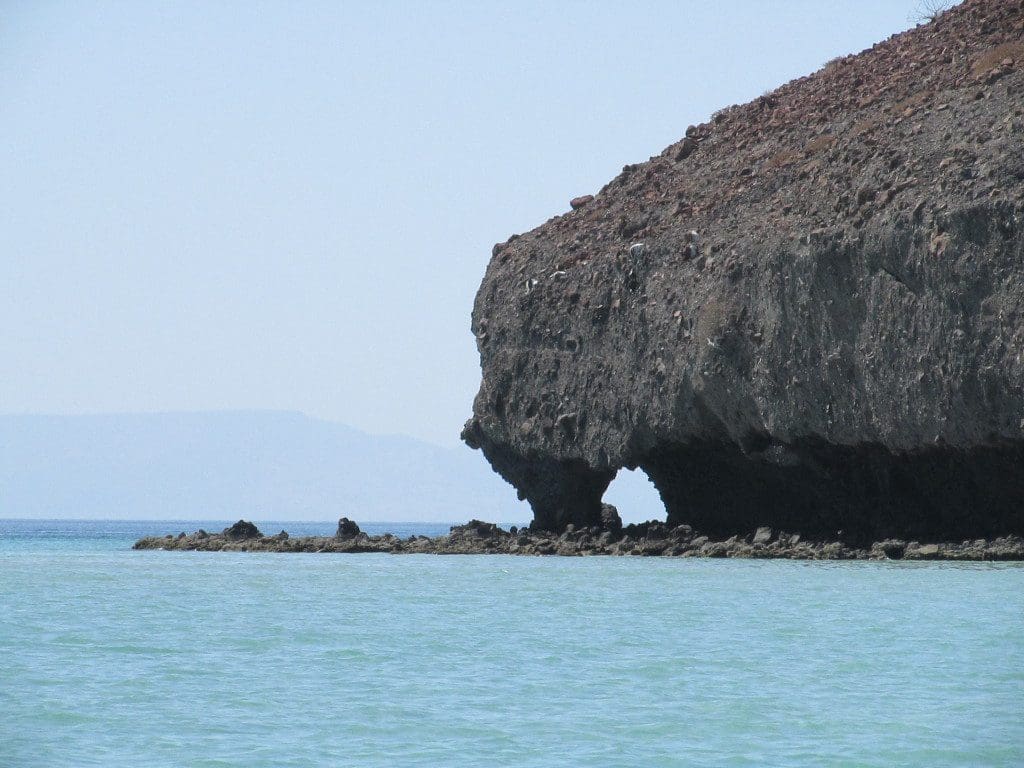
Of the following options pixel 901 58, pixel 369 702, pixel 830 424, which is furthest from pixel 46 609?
pixel 901 58

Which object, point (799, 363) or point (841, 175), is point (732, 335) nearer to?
point (799, 363)

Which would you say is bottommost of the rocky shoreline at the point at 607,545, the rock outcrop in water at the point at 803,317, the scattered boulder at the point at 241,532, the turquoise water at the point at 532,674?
the turquoise water at the point at 532,674

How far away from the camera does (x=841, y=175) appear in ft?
143

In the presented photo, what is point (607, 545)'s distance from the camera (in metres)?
46.4

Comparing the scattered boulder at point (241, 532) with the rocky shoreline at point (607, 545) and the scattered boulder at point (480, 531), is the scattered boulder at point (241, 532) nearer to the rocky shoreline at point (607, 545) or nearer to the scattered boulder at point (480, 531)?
the rocky shoreline at point (607, 545)

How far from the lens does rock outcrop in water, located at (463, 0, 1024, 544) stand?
3703 cm

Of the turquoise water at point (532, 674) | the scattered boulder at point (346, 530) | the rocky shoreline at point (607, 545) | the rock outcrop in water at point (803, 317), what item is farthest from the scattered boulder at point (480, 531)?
the turquoise water at point (532, 674)

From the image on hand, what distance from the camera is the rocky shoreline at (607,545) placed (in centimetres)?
3716

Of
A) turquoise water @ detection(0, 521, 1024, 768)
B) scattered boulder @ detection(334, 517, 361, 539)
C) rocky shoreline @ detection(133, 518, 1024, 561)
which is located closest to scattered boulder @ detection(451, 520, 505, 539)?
rocky shoreline @ detection(133, 518, 1024, 561)

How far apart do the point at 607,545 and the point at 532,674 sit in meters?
28.5

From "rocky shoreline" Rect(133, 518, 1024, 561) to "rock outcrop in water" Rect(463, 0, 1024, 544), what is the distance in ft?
4.65

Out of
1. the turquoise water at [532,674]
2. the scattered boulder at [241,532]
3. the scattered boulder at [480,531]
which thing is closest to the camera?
the turquoise water at [532,674]

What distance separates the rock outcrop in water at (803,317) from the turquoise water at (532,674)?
22.9ft

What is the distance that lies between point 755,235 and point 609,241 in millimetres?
9422
